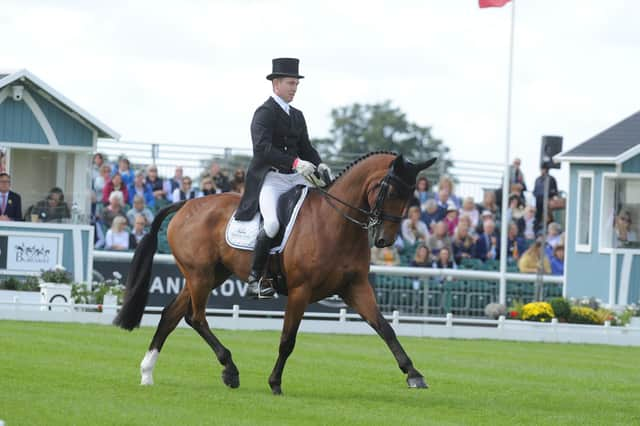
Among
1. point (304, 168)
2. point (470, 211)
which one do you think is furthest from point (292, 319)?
point (470, 211)

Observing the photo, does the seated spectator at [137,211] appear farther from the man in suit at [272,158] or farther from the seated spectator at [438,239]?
the man in suit at [272,158]

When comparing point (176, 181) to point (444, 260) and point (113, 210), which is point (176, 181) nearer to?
point (113, 210)

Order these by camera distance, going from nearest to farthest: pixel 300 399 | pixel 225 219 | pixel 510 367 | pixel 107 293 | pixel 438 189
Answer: pixel 300 399, pixel 225 219, pixel 510 367, pixel 107 293, pixel 438 189

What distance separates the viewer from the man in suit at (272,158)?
41.1ft

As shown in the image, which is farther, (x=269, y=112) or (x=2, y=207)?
(x=2, y=207)

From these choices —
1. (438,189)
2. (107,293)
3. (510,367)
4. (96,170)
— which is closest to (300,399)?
(510,367)

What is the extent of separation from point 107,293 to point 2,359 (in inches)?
355

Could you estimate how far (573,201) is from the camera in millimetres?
28578

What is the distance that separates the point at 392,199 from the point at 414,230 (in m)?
16.6

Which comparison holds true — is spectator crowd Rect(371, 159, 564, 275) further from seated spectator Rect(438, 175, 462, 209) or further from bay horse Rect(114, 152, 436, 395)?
bay horse Rect(114, 152, 436, 395)

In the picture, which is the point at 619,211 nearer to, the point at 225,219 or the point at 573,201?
the point at 573,201

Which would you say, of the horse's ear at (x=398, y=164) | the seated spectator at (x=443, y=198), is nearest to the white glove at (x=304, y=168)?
the horse's ear at (x=398, y=164)

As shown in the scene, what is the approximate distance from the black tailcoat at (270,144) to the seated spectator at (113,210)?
1352cm

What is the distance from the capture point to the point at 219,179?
2738 cm
